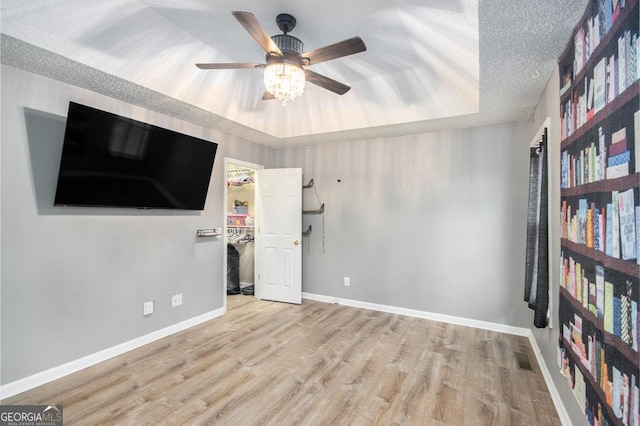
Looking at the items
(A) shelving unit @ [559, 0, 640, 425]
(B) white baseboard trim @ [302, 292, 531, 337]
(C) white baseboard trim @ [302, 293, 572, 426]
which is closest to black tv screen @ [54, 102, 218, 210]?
(B) white baseboard trim @ [302, 292, 531, 337]

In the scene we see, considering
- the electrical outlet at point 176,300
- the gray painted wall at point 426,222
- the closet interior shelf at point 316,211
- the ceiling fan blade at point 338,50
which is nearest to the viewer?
the ceiling fan blade at point 338,50

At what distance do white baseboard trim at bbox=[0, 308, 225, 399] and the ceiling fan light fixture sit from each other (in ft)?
Result: 9.16

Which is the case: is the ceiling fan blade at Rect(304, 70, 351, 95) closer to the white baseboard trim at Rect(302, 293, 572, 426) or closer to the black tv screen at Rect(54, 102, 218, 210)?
the black tv screen at Rect(54, 102, 218, 210)

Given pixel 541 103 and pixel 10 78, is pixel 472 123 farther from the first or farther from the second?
pixel 10 78

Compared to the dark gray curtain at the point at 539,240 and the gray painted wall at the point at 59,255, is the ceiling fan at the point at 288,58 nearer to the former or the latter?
the gray painted wall at the point at 59,255

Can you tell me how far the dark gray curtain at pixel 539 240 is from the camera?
237 cm

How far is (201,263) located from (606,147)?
377cm

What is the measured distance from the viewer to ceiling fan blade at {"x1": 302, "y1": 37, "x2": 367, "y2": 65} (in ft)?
5.89

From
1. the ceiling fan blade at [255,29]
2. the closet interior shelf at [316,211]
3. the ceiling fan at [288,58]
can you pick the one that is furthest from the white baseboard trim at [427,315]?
the ceiling fan blade at [255,29]

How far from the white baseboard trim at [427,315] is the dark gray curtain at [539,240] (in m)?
0.88

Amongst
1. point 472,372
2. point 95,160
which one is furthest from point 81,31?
point 472,372

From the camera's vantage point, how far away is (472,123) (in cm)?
354

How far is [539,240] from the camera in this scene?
247 cm

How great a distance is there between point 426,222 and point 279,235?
2.14 metres
